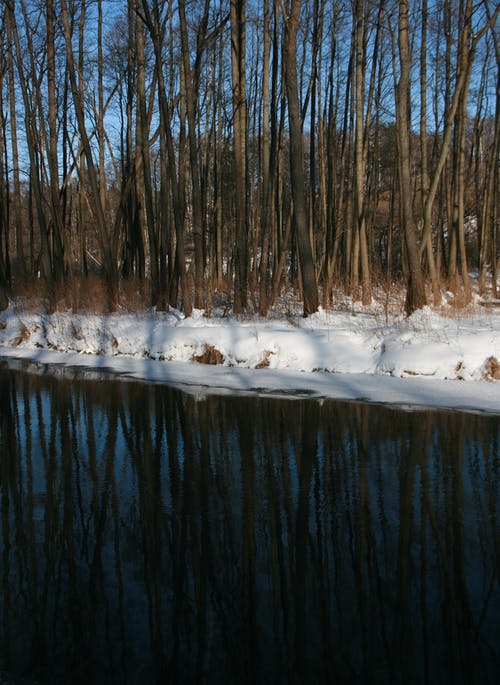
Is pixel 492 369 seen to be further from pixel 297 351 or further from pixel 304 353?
pixel 297 351

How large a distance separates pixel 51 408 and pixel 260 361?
4245 mm

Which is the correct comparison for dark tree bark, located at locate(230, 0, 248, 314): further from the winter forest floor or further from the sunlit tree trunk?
the sunlit tree trunk

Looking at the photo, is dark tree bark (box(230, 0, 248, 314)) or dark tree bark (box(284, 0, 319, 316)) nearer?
dark tree bark (box(284, 0, 319, 316))

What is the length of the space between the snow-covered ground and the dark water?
2291 millimetres

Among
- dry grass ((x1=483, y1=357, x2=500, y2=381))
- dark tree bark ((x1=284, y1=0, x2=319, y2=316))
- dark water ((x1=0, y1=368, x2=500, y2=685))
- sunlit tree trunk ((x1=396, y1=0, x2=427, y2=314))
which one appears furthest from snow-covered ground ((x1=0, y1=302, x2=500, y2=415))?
dark water ((x1=0, y1=368, x2=500, y2=685))

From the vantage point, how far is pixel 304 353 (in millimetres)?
11531

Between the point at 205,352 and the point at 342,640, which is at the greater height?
the point at 205,352

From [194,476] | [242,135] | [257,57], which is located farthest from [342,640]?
[257,57]

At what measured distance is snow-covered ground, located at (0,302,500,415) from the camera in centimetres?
955

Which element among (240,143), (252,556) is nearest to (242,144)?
(240,143)

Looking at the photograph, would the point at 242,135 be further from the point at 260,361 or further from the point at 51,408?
the point at 51,408

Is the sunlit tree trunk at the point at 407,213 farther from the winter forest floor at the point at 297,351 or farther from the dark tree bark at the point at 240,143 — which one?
the dark tree bark at the point at 240,143

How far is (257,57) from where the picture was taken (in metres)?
26.2

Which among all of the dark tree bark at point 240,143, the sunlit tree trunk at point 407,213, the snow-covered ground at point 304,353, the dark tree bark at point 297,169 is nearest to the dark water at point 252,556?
the snow-covered ground at point 304,353
